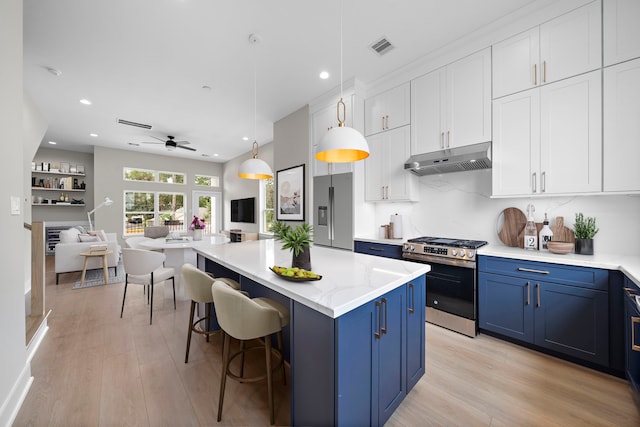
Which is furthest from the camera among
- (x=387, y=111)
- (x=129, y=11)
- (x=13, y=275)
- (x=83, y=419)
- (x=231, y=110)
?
(x=231, y=110)

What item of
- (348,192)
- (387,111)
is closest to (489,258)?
(348,192)

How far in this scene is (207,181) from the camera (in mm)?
8867

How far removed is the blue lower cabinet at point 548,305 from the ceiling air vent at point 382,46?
2451 mm

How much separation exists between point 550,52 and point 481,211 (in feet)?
5.11

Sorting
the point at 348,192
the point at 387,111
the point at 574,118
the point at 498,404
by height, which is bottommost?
the point at 498,404

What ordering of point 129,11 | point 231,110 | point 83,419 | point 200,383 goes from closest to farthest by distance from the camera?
point 83,419, point 200,383, point 129,11, point 231,110

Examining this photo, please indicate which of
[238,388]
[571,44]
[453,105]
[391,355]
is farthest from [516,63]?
[238,388]

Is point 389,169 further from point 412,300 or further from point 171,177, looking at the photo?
point 171,177

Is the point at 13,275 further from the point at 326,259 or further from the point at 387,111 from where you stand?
the point at 387,111

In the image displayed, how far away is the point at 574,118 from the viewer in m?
2.10

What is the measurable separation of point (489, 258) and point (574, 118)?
1360mm

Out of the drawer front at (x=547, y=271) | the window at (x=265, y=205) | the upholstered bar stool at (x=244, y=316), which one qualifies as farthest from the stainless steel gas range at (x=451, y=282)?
the window at (x=265, y=205)

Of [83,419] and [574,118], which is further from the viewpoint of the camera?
[574,118]

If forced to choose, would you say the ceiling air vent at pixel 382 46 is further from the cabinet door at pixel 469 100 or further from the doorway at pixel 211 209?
the doorway at pixel 211 209
